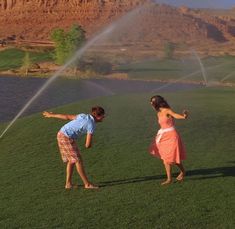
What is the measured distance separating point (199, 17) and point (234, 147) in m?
186

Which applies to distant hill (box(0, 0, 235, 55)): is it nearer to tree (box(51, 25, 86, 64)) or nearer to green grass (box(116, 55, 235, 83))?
green grass (box(116, 55, 235, 83))

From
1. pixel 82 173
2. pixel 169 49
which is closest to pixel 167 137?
pixel 82 173

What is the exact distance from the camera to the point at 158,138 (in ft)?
35.5

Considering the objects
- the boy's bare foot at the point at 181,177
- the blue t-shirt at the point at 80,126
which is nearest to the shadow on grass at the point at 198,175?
the boy's bare foot at the point at 181,177

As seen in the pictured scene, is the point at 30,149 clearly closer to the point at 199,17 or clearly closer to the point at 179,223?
the point at 179,223

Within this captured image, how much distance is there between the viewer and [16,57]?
106 metres

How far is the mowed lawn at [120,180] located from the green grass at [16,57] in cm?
7562

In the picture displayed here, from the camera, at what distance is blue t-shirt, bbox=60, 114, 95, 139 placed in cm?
982

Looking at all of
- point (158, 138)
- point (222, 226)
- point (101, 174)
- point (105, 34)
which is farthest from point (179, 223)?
point (105, 34)

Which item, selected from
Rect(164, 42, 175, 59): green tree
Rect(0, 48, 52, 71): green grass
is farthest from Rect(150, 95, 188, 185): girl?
Rect(164, 42, 175, 59): green tree

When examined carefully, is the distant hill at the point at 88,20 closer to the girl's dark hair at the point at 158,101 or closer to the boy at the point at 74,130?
the girl's dark hair at the point at 158,101

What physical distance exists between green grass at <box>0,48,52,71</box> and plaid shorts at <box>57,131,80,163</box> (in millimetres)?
82913

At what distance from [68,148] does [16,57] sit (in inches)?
3866

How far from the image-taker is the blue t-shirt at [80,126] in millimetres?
9820
